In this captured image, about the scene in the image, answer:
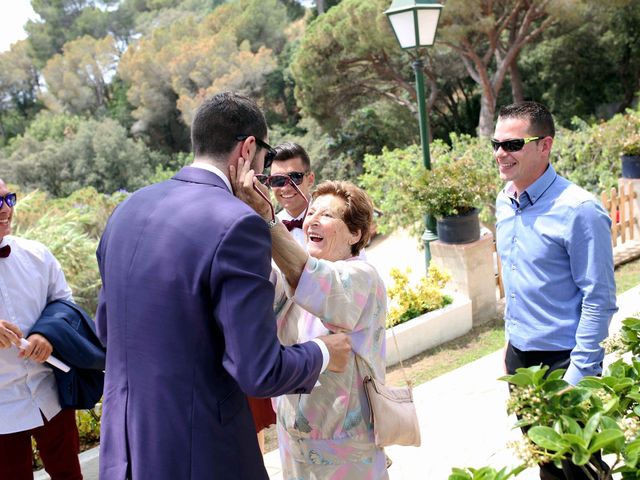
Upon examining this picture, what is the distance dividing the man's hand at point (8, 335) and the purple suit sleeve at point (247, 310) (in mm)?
1507

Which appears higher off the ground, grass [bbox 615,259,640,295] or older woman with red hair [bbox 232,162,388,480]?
older woman with red hair [bbox 232,162,388,480]

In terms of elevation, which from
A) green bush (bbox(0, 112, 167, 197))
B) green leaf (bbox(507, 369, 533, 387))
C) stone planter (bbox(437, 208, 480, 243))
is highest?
green leaf (bbox(507, 369, 533, 387))

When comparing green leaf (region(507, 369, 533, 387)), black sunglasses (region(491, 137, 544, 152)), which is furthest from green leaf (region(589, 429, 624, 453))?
black sunglasses (region(491, 137, 544, 152))

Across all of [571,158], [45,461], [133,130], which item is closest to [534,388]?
[45,461]

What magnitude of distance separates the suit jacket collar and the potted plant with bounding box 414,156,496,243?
455 centimetres

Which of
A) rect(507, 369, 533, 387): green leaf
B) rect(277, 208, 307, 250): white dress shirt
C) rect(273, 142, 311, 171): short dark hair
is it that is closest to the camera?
rect(507, 369, 533, 387): green leaf

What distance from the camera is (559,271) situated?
257 cm

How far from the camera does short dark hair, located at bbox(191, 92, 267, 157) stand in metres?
1.85

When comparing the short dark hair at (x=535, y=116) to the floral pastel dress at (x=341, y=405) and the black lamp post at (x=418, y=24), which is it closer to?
the floral pastel dress at (x=341, y=405)

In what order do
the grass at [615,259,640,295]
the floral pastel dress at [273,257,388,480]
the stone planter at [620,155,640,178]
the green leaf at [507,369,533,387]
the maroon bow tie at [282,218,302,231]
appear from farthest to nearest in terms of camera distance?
1. the stone planter at [620,155,640,178]
2. the grass at [615,259,640,295]
3. the maroon bow tie at [282,218,302,231]
4. the floral pastel dress at [273,257,388,480]
5. the green leaf at [507,369,533,387]

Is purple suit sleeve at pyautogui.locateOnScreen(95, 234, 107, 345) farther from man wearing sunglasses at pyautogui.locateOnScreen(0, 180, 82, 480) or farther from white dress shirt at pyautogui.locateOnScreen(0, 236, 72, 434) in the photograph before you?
white dress shirt at pyautogui.locateOnScreen(0, 236, 72, 434)

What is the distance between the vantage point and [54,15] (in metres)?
72.6

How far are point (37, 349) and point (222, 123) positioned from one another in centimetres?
162

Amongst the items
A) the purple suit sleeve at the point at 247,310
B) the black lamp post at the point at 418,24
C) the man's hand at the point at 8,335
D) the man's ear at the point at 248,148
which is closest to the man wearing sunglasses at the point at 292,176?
the man's hand at the point at 8,335
